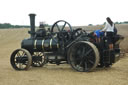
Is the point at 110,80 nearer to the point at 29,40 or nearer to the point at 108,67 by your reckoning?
the point at 108,67

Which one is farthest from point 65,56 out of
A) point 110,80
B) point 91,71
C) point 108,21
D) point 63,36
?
point 110,80

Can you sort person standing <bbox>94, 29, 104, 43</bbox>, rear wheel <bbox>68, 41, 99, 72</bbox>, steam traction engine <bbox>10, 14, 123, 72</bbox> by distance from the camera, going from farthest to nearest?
person standing <bbox>94, 29, 104, 43</bbox> → steam traction engine <bbox>10, 14, 123, 72</bbox> → rear wheel <bbox>68, 41, 99, 72</bbox>

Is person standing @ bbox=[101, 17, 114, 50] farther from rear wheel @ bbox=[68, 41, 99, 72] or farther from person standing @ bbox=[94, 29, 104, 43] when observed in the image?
rear wheel @ bbox=[68, 41, 99, 72]

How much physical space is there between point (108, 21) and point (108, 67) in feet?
6.37

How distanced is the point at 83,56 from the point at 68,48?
885 mm

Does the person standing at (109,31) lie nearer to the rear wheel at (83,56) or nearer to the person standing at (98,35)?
the person standing at (98,35)

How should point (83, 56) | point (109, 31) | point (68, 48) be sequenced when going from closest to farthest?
1. point (83, 56)
2. point (109, 31)
3. point (68, 48)

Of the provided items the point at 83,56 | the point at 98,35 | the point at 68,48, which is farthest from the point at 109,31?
the point at 68,48

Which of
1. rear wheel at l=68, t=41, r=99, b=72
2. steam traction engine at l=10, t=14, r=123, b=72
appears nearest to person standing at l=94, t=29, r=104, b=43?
steam traction engine at l=10, t=14, r=123, b=72

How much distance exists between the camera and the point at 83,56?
870 cm

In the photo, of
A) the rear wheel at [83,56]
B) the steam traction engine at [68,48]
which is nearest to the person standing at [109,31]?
the steam traction engine at [68,48]

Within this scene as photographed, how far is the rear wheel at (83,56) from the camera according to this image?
8383 millimetres

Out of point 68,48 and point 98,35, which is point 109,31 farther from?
point 68,48

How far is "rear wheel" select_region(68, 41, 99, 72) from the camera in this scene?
8383mm
